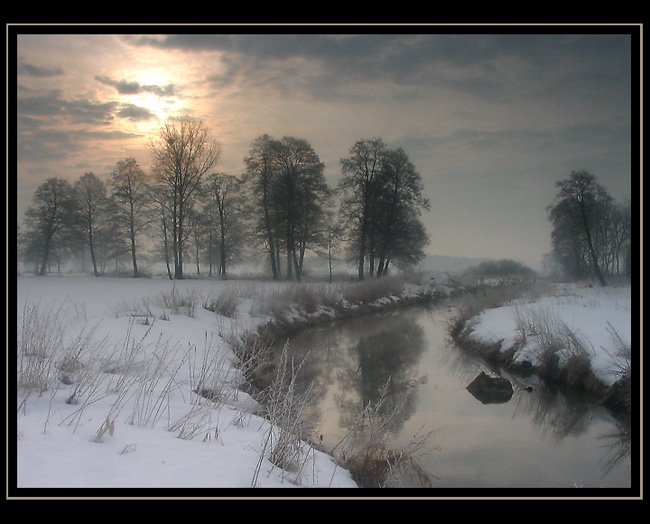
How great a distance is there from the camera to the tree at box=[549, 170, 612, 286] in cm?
1162

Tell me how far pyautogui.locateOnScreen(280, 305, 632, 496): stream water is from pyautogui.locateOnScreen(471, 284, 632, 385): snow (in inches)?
30.6

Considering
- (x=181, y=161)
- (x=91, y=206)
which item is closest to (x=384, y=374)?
(x=181, y=161)

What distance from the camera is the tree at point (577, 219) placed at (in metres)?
11.6

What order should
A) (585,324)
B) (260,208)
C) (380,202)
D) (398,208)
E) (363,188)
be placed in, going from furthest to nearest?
1. (398,208)
2. (380,202)
3. (363,188)
4. (260,208)
5. (585,324)

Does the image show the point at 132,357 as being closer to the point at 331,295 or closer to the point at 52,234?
the point at 331,295

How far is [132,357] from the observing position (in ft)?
18.2

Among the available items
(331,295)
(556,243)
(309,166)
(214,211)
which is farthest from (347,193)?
(556,243)

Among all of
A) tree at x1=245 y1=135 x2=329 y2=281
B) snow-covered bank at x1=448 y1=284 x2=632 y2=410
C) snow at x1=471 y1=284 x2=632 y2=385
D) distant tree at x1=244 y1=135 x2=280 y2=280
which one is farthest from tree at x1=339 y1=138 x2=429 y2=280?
snow-covered bank at x1=448 y1=284 x2=632 y2=410

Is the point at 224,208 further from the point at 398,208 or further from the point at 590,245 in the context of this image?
the point at 590,245

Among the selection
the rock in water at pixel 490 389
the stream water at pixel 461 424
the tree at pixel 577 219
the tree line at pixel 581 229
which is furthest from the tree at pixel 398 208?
the rock in water at pixel 490 389

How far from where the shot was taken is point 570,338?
8648mm

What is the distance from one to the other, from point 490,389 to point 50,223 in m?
20.9
